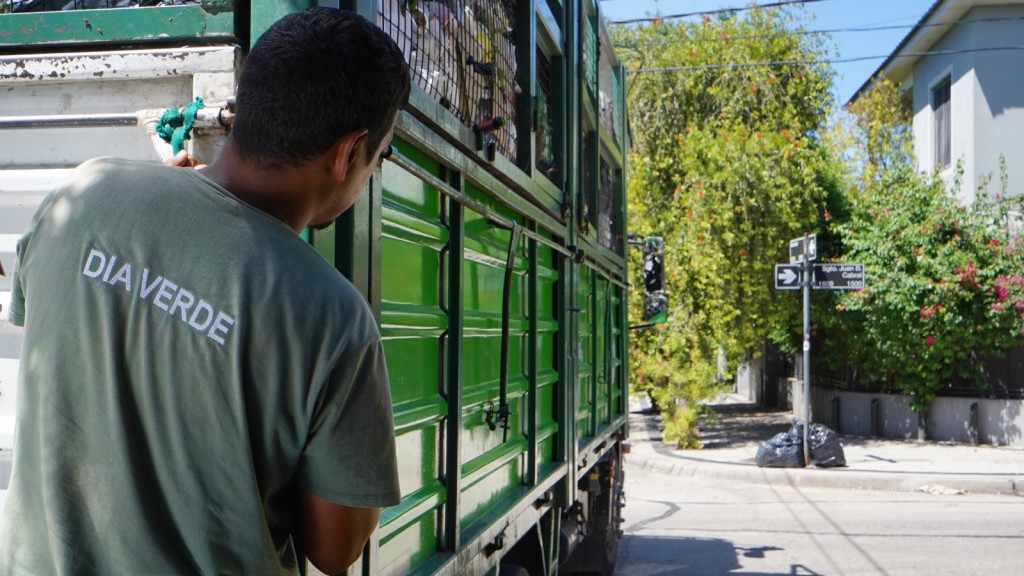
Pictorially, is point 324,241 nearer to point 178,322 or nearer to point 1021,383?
point 178,322

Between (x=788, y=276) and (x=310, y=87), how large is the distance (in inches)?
452

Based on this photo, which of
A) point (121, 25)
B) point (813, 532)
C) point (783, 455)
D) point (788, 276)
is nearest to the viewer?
A: point (121, 25)

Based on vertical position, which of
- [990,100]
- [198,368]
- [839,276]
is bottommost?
[198,368]

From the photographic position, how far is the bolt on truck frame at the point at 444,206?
6.91ft

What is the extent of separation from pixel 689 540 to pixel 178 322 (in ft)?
26.3

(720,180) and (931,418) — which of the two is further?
(931,418)

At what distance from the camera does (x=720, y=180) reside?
14.6m

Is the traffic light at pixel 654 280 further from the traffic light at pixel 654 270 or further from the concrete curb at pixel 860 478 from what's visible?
the concrete curb at pixel 860 478

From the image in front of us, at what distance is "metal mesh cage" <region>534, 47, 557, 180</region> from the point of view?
14.6 feet

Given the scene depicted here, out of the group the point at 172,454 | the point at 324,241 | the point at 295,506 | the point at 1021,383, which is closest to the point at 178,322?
the point at 172,454

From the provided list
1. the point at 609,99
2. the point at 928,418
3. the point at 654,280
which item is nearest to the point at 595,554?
the point at 654,280

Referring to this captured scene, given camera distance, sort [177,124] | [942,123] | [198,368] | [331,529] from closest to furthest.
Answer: [198,368], [331,529], [177,124], [942,123]

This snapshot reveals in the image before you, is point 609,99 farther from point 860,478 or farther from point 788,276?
point 860,478

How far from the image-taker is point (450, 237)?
2.96 metres
